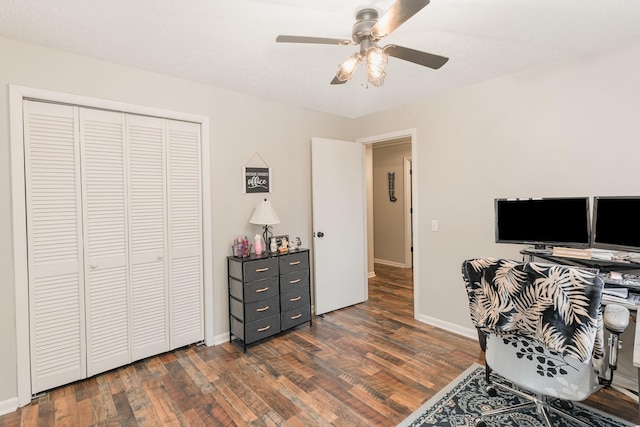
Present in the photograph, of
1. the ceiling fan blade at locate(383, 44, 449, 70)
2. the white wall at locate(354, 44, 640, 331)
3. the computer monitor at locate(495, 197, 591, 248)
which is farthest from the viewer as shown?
the white wall at locate(354, 44, 640, 331)

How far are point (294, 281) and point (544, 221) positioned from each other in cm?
222

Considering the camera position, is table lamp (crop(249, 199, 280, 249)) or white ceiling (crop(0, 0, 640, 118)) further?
table lamp (crop(249, 199, 280, 249))

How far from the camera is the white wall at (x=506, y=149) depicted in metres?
2.35

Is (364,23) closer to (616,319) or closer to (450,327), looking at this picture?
(616,319)

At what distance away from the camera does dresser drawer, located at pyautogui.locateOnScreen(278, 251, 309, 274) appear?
3.25m

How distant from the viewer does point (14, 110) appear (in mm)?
2154

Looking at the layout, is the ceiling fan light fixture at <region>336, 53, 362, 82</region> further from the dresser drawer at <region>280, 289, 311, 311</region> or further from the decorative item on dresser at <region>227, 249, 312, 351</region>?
the dresser drawer at <region>280, 289, 311, 311</region>

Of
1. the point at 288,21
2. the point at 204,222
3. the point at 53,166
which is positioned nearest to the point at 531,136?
the point at 288,21

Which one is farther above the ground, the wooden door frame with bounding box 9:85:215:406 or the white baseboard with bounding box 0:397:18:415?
the wooden door frame with bounding box 9:85:215:406

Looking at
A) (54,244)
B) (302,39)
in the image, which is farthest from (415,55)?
(54,244)

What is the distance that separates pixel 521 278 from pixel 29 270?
304cm

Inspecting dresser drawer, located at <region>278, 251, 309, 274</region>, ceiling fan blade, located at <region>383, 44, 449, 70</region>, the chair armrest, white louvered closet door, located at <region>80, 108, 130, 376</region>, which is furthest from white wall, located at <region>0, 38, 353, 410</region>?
the chair armrest

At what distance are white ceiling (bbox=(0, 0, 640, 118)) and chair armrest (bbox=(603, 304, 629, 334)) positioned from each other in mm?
1631

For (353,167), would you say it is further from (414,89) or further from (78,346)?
(78,346)
